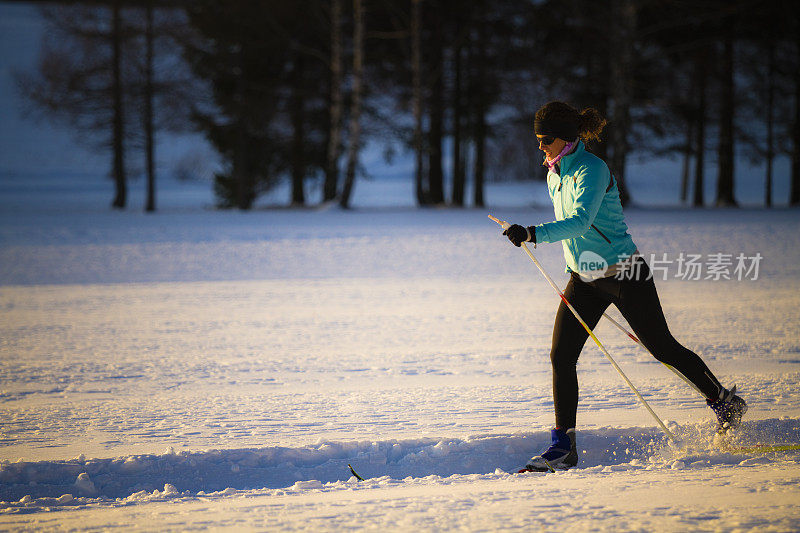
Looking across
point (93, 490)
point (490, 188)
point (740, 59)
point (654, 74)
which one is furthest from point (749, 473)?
point (490, 188)

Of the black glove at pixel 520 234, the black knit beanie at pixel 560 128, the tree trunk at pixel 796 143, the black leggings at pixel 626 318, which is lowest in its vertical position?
the black leggings at pixel 626 318

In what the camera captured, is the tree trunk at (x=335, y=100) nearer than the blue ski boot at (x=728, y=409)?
No

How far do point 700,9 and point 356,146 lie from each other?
12.8 metres

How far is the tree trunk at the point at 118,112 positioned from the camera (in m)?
28.0

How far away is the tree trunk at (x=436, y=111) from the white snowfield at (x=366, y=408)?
784 inches

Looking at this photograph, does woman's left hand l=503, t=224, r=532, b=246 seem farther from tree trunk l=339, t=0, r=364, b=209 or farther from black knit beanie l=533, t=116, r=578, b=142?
tree trunk l=339, t=0, r=364, b=209

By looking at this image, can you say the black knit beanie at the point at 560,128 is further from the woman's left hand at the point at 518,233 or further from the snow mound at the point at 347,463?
the snow mound at the point at 347,463

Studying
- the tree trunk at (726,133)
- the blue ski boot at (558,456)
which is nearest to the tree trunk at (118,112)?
the tree trunk at (726,133)

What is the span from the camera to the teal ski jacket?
3.55 metres

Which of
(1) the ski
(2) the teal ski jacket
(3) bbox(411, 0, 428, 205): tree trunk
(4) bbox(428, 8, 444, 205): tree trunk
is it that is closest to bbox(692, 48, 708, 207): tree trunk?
(4) bbox(428, 8, 444, 205): tree trunk

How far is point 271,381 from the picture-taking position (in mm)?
5516

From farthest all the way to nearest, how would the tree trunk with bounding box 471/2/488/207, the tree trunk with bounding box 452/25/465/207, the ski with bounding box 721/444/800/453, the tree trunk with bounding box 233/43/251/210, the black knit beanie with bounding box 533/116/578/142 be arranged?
the tree trunk with bounding box 452/25/465/207 < the tree trunk with bounding box 471/2/488/207 < the tree trunk with bounding box 233/43/251/210 < the ski with bounding box 721/444/800/453 < the black knit beanie with bounding box 533/116/578/142

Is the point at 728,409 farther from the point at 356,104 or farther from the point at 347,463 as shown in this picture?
the point at 356,104

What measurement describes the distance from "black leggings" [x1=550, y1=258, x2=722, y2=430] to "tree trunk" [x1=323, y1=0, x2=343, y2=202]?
961 inches
